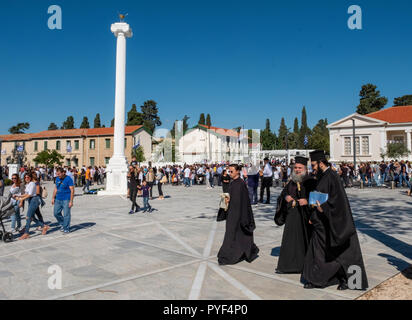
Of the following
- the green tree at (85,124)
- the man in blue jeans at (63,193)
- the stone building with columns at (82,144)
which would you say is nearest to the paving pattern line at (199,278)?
the man in blue jeans at (63,193)

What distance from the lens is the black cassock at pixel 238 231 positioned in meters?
5.05

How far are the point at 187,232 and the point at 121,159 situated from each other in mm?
12541

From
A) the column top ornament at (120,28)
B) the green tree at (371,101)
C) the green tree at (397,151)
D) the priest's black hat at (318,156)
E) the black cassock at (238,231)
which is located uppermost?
the green tree at (371,101)

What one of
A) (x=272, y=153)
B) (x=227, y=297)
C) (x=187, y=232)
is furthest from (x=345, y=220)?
(x=272, y=153)

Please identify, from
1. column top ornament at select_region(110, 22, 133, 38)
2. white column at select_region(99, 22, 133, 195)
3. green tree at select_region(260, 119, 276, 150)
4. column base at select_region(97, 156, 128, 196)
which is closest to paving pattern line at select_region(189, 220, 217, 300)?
column base at select_region(97, 156, 128, 196)

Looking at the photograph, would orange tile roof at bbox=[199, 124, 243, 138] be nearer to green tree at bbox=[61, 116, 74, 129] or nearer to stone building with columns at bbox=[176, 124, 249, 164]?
stone building with columns at bbox=[176, 124, 249, 164]

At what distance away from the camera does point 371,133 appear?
1893 inches

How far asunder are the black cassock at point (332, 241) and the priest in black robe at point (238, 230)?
3.97 feet

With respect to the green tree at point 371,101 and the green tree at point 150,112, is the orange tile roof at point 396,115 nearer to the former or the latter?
the green tree at point 371,101

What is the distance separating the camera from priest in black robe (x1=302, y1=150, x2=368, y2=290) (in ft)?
12.4

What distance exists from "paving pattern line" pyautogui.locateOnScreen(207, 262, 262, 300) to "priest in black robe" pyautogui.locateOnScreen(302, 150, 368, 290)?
29.6 inches

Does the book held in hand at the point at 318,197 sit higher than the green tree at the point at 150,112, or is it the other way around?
the green tree at the point at 150,112

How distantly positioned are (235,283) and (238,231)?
1.12m

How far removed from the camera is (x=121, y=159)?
19.0m
